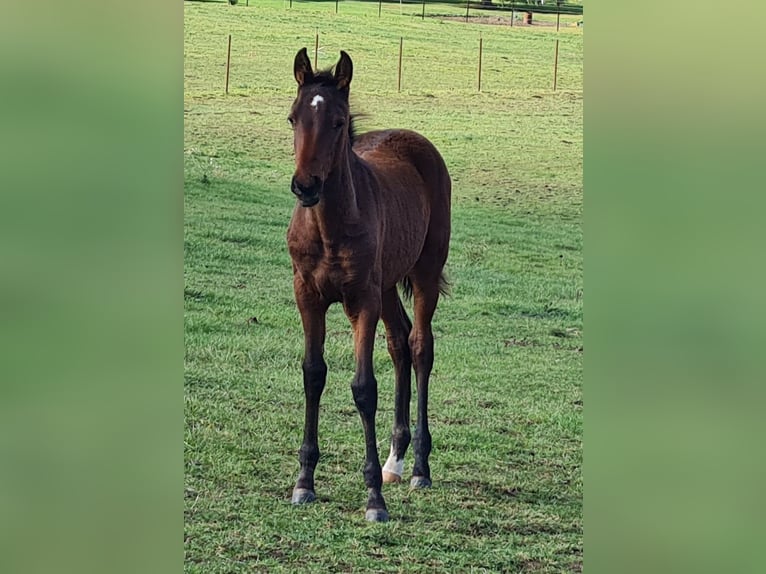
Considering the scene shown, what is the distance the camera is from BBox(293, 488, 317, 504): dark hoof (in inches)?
209

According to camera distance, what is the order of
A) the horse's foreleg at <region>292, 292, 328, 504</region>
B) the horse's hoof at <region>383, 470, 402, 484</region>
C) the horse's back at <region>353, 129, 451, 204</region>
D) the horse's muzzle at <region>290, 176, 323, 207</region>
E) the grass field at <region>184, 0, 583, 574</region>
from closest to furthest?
the horse's muzzle at <region>290, 176, 323, 207</region>, the horse's foreleg at <region>292, 292, 328, 504</region>, the grass field at <region>184, 0, 583, 574</region>, the horse's hoof at <region>383, 470, 402, 484</region>, the horse's back at <region>353, 129, 451, 204</region>

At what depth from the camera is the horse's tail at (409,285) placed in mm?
5840

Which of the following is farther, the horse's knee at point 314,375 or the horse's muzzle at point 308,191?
the horse's knee at point 314,375

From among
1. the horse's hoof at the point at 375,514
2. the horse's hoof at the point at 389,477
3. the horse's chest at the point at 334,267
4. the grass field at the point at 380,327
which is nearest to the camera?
the horse's chest at the point at 334,267

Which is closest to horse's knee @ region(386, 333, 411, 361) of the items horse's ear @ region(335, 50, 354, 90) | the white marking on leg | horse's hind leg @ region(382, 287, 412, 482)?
horse's hind leg @ region(382, 287, 412, 482)

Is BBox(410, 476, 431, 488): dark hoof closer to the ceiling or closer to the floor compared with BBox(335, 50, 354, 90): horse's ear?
closer to the floor

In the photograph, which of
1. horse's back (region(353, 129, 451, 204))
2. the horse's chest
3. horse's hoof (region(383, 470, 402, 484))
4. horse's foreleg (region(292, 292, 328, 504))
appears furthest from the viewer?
horse's back (region(353, 129, 451, 204))

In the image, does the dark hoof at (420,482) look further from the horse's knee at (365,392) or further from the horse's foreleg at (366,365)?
the horse's knee at (365,392)

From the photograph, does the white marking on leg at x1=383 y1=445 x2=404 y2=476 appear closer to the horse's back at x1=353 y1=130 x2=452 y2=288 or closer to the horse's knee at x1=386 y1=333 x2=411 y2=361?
the horse's knee at x1=386 y1=333 x2=411 y2=361

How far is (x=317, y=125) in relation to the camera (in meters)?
4.71

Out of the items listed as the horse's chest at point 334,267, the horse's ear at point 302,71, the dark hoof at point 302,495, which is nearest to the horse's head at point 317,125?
the horse's ear at point 302,71

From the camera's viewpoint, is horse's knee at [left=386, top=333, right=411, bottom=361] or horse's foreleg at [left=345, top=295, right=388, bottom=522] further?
horse's knee at [left=386, top=333, right=411, bottom=361]
